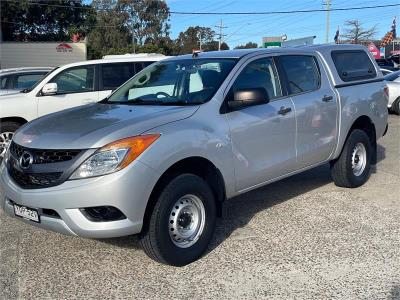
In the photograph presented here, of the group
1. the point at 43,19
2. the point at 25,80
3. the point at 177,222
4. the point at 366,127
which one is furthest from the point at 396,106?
the point at 43,19

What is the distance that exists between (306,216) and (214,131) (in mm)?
1728

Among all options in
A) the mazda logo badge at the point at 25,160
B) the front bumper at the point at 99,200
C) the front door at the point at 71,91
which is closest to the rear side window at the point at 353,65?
the front bumper at the point at 99,200

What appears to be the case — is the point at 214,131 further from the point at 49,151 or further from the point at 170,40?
the point at 170,40

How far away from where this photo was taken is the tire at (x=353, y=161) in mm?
6230

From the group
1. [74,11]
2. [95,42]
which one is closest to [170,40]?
[95,42]

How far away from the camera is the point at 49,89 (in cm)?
860

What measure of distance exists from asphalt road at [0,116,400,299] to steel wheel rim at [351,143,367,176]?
2.39ft

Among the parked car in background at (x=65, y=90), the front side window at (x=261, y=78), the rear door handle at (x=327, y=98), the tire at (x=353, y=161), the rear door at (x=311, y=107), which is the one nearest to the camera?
the front side window at (x=261, y=78)

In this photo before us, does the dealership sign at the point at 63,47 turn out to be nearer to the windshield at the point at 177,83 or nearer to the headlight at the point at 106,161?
the windshield at the point at 177,83

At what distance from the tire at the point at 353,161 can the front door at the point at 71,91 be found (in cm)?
481

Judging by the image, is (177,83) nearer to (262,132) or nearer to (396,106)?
(262,132)

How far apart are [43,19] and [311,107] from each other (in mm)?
53186

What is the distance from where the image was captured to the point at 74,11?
180ft

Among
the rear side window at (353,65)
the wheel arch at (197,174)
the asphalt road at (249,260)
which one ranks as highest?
the rear side window at (353,65)
